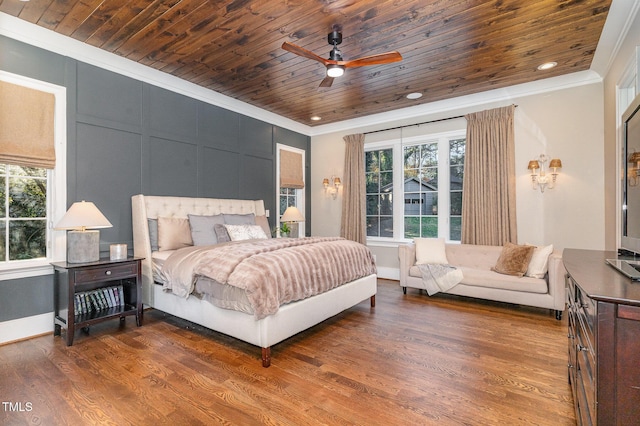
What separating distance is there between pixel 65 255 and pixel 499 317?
4.73m

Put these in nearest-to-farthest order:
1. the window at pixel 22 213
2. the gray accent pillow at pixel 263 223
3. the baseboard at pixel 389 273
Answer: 1. the window at pixel 22 213
2. the gray accent pillow at pixel 263 223
3. the baseboard at pixel 389 273

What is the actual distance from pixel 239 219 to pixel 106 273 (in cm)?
178

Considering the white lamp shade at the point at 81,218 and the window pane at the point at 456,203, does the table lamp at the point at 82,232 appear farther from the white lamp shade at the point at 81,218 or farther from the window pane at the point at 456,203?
the window pane at the point at 456,203

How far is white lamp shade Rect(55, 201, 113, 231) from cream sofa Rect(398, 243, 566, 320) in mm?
3762

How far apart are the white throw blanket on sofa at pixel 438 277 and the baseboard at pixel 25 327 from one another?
4362 mm

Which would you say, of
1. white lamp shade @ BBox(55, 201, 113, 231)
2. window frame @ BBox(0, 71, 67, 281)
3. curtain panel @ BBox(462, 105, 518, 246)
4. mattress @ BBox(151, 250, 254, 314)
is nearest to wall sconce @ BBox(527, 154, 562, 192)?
curtain panel @ BBox(462, 105, 518, 246)

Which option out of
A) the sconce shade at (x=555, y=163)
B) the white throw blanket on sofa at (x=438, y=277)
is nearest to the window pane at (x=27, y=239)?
the white throw blanket on sofa at (x=438, y=277)

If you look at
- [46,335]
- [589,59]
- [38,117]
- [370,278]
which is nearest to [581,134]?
[589,59]

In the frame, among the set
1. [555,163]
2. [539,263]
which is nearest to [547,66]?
[555,163]

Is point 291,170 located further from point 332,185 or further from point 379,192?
point 379,192

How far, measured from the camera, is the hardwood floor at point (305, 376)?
1925 mm

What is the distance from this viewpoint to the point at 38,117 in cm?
312

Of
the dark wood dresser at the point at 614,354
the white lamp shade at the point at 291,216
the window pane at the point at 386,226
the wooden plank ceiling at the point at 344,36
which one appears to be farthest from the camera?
the window pane at the point at 386,226

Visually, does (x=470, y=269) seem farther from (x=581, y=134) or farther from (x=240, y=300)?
(x=240, y=300)
